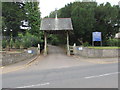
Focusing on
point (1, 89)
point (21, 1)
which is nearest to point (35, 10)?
point (21, 1)

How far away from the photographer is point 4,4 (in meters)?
35.1

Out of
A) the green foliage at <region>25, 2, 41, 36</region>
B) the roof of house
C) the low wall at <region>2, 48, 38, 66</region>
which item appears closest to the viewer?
the low wall at <region>2, 48, 38, 66</region>

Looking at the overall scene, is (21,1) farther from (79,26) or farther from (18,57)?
(18,57)

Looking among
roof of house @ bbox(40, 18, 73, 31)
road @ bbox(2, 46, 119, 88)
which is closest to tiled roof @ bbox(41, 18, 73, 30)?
roof of house @ bbox(40, 18, 73, 31)

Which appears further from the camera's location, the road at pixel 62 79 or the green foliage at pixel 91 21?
the green foliage at pixel 91 21

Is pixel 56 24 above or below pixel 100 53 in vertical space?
above

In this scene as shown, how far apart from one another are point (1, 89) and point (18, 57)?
34.4 feet

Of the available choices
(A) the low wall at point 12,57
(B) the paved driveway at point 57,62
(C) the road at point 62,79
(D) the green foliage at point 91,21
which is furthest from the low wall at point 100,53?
(D) the green foliage at point 91,21

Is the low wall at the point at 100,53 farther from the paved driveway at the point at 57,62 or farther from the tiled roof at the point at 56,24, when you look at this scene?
the tiled roof at the point at 56,24

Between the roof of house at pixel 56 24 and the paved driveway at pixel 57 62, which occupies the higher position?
the roof of house at pixel 56 24

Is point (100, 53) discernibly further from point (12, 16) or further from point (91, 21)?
point (12, 16)

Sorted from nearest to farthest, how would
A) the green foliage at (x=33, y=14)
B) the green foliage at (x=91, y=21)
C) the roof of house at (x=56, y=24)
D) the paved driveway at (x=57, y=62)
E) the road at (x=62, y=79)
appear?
A: the road at (x=62, y=79)
the paved driveway at (x=57, y=62)
the roof of house at (x=56, y=24)
the green foliage at (x=91, y=21)
the green foliage at (x=33, y=14)

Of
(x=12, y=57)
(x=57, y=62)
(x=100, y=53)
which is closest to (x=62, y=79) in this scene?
(x=57, y=62)

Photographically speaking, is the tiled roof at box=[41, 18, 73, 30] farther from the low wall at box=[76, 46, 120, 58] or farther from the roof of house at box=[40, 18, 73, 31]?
the low wall at box=[76, 46, 120, 58]
